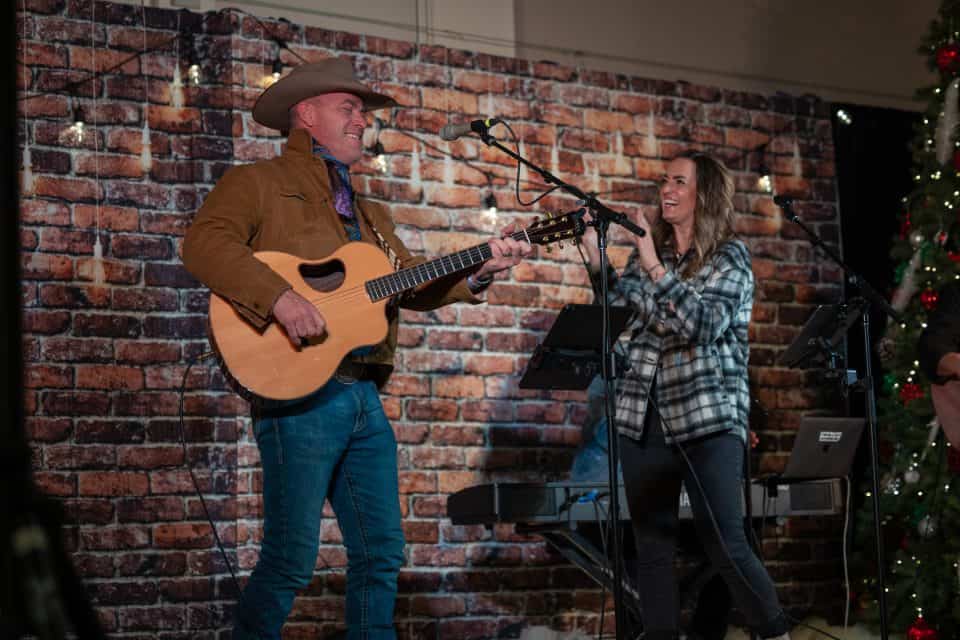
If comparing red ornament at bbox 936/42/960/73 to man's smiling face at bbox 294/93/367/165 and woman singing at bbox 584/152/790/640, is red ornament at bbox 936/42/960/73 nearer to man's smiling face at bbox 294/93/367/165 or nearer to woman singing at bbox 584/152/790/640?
woman singing at bbox 584/152/790/640

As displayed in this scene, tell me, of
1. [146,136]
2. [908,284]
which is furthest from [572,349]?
[908,284]

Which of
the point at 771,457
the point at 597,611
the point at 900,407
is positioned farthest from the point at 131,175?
the point at 900,407

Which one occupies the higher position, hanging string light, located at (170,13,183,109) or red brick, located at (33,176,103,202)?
hanging string light, located at (170,13,183,109)

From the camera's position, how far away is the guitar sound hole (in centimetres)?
316

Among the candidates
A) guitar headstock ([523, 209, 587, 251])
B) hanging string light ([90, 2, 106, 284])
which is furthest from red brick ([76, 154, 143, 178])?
guitar headstock ([523, 209, 587, 251])

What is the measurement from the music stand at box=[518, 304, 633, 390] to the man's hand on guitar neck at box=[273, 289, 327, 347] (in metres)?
0.74

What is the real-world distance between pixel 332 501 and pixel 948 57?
3534 mm

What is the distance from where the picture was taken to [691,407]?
3553mm

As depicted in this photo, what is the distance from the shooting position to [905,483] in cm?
498

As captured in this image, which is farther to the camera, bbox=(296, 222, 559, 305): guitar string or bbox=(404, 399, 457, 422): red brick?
bbox=(404, 399, 457, 422): red brick

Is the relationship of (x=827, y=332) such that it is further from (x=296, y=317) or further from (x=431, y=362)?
(x=296, y=317)

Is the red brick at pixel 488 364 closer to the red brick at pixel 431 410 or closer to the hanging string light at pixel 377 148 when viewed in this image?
the red brick at pixel 431 410

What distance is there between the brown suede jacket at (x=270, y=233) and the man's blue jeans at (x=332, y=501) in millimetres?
192

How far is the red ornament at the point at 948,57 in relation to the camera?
510 cm
